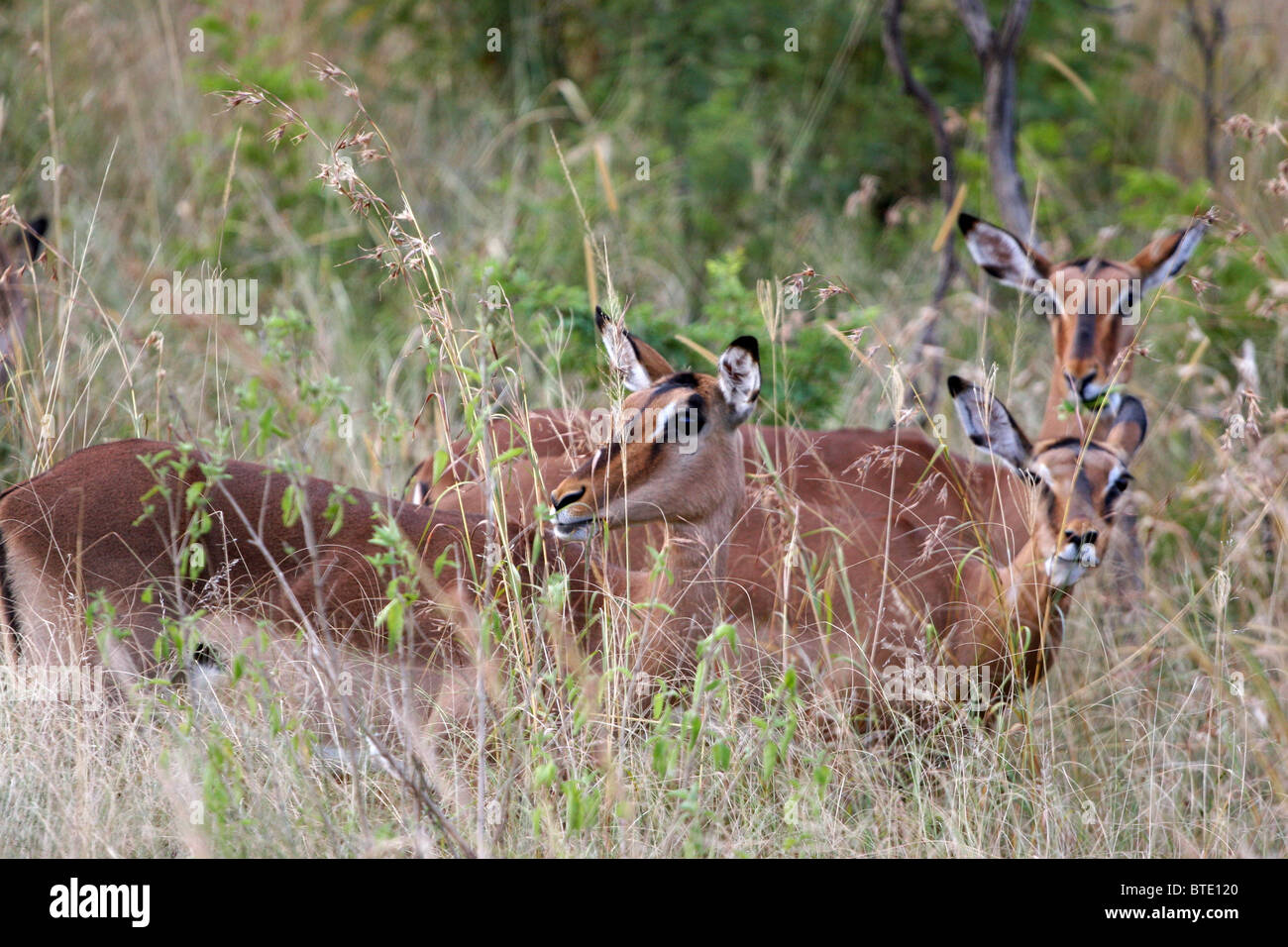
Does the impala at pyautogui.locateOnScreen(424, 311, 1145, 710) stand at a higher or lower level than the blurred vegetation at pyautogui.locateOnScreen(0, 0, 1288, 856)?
lower

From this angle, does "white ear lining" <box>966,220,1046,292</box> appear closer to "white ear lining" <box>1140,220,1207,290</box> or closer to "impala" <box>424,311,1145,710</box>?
"white ear lining" <box>1140,220,1207,290</box>

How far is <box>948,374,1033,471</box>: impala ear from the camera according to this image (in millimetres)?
4477

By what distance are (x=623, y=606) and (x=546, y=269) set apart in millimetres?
4009

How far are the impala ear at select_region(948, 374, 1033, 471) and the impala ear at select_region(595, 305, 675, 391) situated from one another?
3.05ft

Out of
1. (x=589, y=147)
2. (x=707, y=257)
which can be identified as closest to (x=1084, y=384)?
(x=707, y=257)

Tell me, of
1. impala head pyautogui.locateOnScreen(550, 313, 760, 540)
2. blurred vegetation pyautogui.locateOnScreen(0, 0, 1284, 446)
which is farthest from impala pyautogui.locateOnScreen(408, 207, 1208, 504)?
blurred vegetation pyautogui.locateOnScreen(0, 0, 1284, 446)

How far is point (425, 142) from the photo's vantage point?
9.91m

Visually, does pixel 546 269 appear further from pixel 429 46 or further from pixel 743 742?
pixel 743 742

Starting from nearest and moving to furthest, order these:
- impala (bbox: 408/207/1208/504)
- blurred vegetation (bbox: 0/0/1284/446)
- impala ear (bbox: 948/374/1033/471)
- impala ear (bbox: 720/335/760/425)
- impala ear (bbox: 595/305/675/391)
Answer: impala ear (bbox: 720/335/760/425)
impala ear (bbox: 595/305/675/391)
impala ear (bbox: 948/374/1033/471)
impala (bbox: 408/207/1208/504)
blurred vegetation (bbox: 0/0/1284/446)

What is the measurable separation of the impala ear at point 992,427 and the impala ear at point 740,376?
2.10ft

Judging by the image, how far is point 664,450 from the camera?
13.8ft

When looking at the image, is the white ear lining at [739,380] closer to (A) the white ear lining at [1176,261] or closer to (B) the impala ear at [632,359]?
(B) the impala ear at [632,359]

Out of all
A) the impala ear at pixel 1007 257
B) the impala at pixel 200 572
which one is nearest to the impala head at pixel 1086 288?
the impala ear at pixel 1007 257
